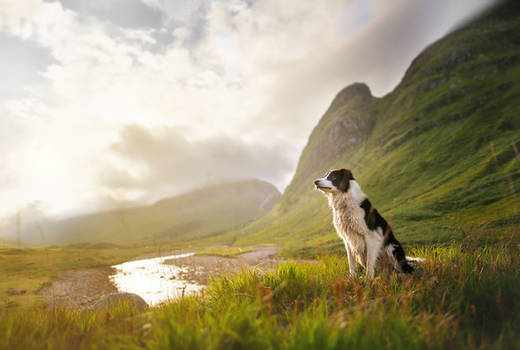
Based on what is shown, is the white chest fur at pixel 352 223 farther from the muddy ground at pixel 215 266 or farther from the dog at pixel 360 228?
the muddy ground at pixel 215 266

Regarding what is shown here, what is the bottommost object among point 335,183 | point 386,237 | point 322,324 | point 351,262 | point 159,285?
point 159,285

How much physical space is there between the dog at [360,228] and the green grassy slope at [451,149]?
5.32 feet

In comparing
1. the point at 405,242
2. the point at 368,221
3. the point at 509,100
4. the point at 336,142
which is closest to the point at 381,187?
the point at 509,100

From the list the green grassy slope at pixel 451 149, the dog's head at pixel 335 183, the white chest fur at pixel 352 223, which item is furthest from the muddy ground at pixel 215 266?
the green grassy slope at pixel 451 149

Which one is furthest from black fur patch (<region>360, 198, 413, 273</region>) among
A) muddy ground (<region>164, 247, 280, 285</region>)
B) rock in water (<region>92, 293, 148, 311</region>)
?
rock in water (<region>92, 293, 148, 311</region>)

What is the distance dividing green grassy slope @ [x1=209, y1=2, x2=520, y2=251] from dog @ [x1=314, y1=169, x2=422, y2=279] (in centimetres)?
162

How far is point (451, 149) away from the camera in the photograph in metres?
58.8

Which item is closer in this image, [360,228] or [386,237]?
[386,237]

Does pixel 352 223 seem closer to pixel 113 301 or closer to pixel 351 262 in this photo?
pixel 351 262

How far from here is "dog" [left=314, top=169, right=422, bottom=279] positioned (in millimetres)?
5843

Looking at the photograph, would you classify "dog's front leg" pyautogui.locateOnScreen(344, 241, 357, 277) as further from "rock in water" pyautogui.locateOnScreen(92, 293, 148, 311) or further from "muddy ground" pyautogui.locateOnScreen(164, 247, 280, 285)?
"rock in water" pyautogui.locateOnScreen(92, 293, 148, 311)

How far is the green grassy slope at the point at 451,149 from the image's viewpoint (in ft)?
97.1

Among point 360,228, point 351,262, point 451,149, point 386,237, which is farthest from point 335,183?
point 451,149

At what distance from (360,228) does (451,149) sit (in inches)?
2826
